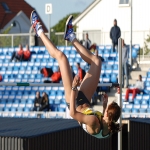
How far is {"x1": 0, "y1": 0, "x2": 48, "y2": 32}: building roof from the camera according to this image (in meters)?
49.1

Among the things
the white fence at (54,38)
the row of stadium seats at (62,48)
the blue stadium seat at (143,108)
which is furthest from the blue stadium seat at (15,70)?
the blue stadium seat at (143,108)

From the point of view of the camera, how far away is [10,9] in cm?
5016

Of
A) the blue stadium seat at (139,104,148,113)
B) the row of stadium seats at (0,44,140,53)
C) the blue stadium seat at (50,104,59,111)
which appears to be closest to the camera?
the blue stadium seat at (139,104,148,113)

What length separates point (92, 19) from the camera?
3444cm

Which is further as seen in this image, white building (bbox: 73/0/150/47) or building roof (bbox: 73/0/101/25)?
building roof (bbox: 73/0/101/25)

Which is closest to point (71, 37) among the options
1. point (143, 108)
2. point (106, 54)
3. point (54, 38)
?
point (143, 108)

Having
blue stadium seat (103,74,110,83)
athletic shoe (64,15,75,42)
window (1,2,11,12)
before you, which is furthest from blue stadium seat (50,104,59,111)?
window (1,2,11,12)

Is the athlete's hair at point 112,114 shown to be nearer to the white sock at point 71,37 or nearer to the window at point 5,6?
the white sock at point 71,37

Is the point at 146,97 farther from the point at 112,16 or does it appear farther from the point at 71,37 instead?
the point at 112,16

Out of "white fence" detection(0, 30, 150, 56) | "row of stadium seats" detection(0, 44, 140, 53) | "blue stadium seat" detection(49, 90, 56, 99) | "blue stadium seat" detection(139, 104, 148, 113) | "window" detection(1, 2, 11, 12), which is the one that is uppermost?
"window" detection(1, 2, 11, 12)

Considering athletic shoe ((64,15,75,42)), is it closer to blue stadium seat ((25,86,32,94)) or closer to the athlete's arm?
the athlete's arm

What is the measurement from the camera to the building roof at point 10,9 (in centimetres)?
4909

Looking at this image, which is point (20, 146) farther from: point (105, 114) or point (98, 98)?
point (98, 98)

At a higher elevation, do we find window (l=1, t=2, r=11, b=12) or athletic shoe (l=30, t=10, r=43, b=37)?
window (l=1, t=2, r=11, b=12)
